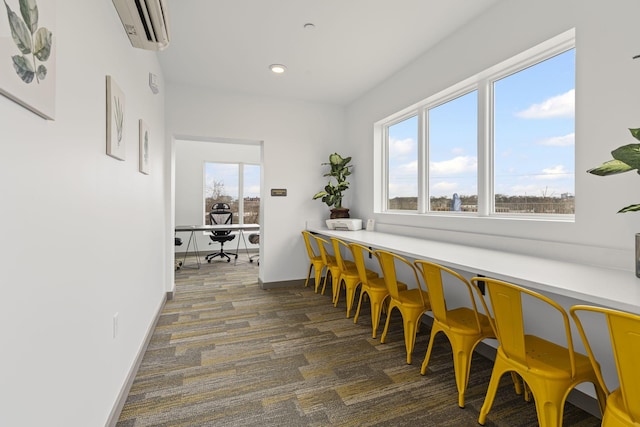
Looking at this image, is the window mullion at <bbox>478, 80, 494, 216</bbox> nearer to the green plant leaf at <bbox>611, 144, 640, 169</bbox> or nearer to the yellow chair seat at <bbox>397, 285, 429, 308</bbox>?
the yellow chair seat at <bbox>397, 285, 429, 308</bbox>

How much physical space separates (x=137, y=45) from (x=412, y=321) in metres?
2.82

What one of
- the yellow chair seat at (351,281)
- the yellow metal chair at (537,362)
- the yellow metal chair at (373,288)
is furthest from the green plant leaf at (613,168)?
the yellow chair seat at (351,281)

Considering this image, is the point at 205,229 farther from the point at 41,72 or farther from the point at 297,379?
the point at 41,72

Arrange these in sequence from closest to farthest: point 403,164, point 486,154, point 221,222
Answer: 1. point 486,154
2. point 403,164
3. point 221,222

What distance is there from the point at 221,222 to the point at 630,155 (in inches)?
269

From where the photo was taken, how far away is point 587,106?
1922mm

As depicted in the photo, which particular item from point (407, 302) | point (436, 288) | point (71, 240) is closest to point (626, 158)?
point (436, 288)

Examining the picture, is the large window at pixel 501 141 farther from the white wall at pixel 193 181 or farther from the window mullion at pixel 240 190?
the window mullion at pixel 240 190

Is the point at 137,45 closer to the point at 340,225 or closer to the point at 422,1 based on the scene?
the point at 422,1

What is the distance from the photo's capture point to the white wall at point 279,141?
166 inches

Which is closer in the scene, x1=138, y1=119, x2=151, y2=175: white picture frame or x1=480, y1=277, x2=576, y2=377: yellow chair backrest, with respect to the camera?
x1=480, y1=277, x2=576, y2=377: yellow chair backrest

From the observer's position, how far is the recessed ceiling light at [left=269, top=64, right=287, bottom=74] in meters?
3.55

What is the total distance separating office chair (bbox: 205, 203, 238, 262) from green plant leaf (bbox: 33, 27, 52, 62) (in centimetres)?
578

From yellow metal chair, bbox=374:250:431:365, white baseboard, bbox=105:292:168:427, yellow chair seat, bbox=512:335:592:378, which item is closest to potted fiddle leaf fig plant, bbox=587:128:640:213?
yellow chair seat, bbox=512:335:592:378
